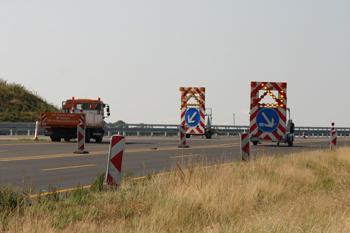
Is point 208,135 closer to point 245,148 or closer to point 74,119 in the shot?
point 74,119

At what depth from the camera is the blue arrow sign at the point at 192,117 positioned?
1430 inches

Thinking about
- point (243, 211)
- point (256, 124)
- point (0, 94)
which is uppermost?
point (0, 94)

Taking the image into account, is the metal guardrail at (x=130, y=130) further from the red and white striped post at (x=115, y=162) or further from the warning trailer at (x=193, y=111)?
the red and white striped post at (x=115, y=162)

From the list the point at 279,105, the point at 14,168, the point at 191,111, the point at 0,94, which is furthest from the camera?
the point at 0,94

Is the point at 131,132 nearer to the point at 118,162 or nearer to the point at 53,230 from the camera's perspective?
the point at 118,162

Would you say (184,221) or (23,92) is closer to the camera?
(184,221)

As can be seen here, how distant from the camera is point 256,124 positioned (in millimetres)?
24500

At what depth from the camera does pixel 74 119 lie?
27.7m

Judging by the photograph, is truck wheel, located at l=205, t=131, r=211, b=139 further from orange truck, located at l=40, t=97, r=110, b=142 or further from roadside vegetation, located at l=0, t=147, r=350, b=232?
roadside vegetation, located at l=0, t=147, r=350, b=232

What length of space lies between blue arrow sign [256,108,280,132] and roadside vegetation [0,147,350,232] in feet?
45.7

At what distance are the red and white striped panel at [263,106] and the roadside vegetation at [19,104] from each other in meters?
36.0

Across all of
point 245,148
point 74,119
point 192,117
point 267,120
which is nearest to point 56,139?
point 74,119

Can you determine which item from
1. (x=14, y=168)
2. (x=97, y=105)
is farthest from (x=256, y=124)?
(x=14, y=168)

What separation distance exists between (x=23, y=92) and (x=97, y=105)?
32627 millimetres
